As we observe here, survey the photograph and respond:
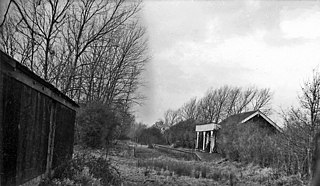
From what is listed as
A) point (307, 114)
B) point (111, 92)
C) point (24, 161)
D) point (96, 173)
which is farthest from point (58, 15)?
point (24, 161)

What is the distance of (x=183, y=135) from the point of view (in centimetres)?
5475

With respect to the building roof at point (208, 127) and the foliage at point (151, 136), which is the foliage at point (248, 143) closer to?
the building roof at point (208, 127)

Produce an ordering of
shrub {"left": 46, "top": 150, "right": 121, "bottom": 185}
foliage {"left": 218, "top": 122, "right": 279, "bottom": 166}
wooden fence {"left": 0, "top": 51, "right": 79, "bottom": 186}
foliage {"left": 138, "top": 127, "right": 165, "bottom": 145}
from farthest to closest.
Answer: foliage {"left": 138, "top": 127, "right": 165, "bottom": 145}
foliage {"left": 218, "top": 122, "right": 279, "bottom": 166}
shrub {"left": 46, "top": 150, "right": 121, "bottom": 185}
wooden fence {"left": 0, "top": 51, "right": 79, "bottom": 186}

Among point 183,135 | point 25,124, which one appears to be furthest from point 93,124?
point 183,135

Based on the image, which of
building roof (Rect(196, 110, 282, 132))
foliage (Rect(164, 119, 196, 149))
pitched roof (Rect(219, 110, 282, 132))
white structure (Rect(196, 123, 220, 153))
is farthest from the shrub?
foliage (Rect(164, 119, 196, 149))

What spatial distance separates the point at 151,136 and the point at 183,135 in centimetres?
918

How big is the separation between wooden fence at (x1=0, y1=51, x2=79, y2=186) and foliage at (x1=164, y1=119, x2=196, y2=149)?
43.1m

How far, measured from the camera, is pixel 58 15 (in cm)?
2227

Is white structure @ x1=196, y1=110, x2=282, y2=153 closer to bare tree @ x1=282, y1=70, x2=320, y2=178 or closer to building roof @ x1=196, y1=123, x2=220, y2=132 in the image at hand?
building roof @ x1=196, y1=123, x2=220, y2=132

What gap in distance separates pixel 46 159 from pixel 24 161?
218cm

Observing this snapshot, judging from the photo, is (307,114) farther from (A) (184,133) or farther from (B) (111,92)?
(A) (184,133)

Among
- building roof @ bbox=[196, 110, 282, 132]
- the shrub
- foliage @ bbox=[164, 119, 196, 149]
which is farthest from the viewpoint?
foliage @ bbox=[164, 119, 196, 149]

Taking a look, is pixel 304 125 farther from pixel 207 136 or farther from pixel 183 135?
pixel 183 135

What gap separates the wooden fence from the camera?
5.39m
